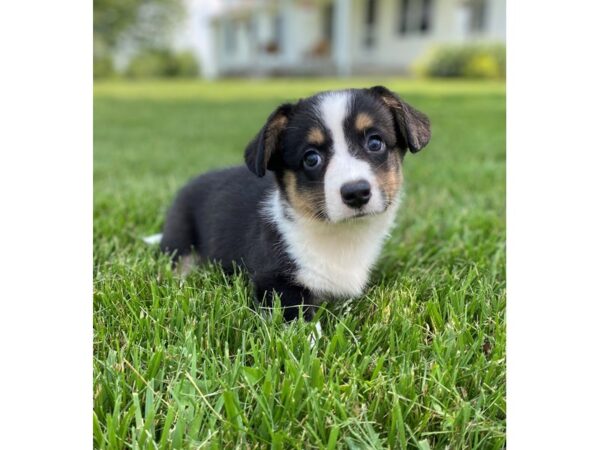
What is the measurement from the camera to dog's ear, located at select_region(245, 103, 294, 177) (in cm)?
274

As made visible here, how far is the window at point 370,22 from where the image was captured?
2984 cm

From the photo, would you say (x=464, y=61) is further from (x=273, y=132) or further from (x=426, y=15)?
(x=273, y=132)

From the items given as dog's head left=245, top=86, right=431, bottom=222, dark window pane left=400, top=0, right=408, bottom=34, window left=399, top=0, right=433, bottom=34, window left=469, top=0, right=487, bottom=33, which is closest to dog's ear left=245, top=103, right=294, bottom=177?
dog's head left=245, top=86, right=431, bottom=222

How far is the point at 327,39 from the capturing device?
30719 mm

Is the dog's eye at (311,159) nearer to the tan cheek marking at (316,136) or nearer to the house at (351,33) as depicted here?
the tan cheek marking at (316,136)

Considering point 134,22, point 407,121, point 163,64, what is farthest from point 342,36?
point 407,121

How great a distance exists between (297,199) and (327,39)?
29452 mm

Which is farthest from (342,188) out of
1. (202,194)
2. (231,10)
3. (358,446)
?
(231,10)

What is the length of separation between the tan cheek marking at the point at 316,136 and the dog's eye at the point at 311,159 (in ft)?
0.17

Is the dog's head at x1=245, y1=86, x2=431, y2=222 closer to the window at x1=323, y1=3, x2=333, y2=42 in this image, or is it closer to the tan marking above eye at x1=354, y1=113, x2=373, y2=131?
the tan marking above eye at x1=354, y1=113, x2=373, y2=131

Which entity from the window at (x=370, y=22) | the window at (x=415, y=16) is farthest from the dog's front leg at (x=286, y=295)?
the window at (x=370, y=22)
